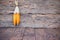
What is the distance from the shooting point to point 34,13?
1.57 meters

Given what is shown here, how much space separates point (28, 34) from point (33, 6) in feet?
1.74

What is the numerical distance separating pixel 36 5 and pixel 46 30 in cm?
50

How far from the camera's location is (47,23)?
1.42 metres

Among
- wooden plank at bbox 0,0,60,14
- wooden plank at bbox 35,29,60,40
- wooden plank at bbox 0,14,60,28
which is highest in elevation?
wooden plank at bbox 0,0,60,14

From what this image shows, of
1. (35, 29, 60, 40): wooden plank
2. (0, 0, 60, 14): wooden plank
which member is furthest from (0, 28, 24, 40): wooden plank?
(0, 0, 60, 14): wooden plank

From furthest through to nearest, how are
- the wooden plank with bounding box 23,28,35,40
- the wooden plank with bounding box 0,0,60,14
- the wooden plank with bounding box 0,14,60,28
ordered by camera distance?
the wooden plank with bounding box 0,0,60,14 < the wooden plank with bounding box 0,14,60,28 < the wooden plank with bounding box 23,28,35,40

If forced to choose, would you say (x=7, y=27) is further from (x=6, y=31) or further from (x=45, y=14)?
(x=45, y=14)

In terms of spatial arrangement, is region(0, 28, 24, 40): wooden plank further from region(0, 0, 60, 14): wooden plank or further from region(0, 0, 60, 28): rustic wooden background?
region(0, 0, 60, 14): wooden plank

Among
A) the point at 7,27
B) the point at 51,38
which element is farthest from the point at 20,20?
the point at 51,38

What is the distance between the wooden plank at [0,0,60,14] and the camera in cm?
160

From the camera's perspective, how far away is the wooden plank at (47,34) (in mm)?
Answer: 1220

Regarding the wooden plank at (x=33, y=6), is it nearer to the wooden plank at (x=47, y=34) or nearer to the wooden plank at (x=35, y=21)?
the wooden plank at (x=35, y=21)

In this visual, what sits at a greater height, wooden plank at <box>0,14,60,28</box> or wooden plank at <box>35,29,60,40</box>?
wooden plank at <box>0,14,60,28</box>

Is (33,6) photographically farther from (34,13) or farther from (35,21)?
(35,21)
